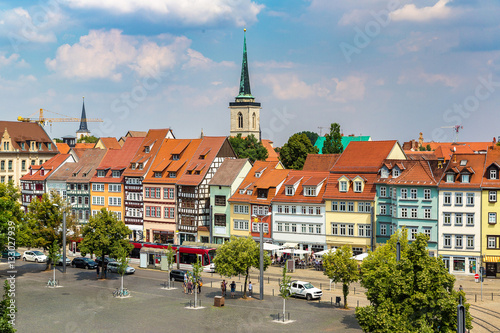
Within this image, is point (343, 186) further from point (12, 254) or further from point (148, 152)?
point (12, 254)

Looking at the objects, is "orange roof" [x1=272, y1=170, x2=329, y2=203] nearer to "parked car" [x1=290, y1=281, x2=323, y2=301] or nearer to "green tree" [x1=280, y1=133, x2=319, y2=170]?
"parked car" [x1=290, y1=281, x2=323, y2=301]

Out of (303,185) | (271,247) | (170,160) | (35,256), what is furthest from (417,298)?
(170,160)

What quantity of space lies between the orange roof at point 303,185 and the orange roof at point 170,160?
1728cm

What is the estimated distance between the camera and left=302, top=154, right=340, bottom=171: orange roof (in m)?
95.2

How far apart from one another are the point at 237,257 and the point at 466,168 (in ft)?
98.2

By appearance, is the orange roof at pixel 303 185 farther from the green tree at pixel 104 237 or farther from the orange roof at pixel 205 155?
the green tree at pixel 104 237

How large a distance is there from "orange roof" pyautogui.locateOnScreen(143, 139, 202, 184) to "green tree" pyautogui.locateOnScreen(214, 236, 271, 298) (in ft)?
117

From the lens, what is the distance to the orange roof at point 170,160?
9469 cm

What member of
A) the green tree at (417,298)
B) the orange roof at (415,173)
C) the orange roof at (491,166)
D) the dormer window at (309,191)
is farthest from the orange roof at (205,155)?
the green tree at (417,298)

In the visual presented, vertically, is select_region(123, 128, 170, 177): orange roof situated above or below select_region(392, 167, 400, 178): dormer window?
above

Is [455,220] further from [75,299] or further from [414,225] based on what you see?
[75,299]

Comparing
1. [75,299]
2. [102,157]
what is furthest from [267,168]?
[75,299]

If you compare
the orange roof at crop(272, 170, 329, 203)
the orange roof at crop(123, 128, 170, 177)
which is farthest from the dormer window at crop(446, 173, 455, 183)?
the orange roof at crop(123, 128, 170, 177)

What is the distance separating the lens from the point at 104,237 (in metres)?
69.4
